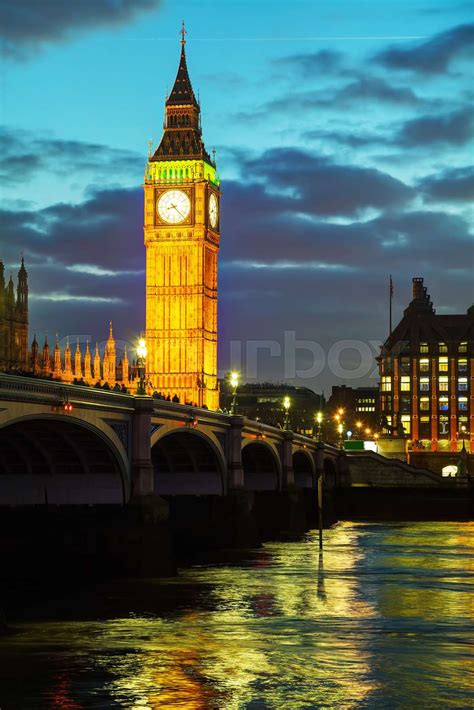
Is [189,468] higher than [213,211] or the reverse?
the reverse

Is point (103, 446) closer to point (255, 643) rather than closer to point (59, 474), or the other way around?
point (59, 474)

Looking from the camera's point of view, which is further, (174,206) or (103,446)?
(174,206)

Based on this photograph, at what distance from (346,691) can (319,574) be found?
1246 inches

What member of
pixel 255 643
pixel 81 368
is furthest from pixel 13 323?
pixel 255 643

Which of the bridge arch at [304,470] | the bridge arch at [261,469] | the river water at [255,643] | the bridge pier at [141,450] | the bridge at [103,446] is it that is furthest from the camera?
the bridge arch at [304,470]

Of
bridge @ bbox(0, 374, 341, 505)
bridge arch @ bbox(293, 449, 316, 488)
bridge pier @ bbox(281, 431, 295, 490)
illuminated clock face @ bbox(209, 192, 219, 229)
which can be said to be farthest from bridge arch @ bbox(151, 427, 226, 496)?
illuminated clock face @ bbox(209, 192, 219, 229)

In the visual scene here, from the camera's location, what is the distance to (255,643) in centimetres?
4256

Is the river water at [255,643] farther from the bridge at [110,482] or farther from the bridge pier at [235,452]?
the bridge pier at [235,452]

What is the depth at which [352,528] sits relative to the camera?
374ft

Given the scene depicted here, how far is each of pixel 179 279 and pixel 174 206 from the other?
10.1 meters

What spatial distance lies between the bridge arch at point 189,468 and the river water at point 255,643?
457 inches

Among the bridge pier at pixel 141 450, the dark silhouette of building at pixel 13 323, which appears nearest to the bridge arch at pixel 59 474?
the bridge pier at pixel 141 450

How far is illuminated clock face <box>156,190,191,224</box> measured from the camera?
187 metres

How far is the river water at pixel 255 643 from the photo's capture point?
3394 cm
